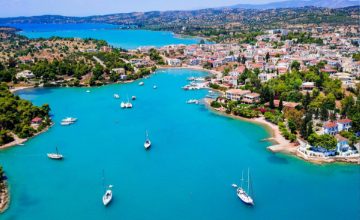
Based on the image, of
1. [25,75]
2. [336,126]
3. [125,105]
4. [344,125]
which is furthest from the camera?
[25,75]

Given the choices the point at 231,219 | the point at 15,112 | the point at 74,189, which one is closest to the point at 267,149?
the point at 231,219

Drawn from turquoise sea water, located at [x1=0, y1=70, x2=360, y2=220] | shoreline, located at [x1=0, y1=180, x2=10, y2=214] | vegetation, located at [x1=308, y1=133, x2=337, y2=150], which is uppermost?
vegetation, located at [x1=308, y1=133, x2=337, y2=150]

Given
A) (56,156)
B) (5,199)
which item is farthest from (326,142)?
(5,199)

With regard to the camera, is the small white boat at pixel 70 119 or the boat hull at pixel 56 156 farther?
the small white boat at pixel 70 119

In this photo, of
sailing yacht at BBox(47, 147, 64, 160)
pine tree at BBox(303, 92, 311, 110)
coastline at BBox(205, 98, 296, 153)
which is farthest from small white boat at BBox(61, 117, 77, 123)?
pine tree at BBox(303, 92, 311, 110)

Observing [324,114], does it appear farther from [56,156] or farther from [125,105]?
[56,156]

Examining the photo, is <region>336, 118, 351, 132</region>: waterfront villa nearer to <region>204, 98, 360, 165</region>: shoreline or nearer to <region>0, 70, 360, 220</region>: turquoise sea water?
<region>204, 98, 360, 165</region>: shoreline

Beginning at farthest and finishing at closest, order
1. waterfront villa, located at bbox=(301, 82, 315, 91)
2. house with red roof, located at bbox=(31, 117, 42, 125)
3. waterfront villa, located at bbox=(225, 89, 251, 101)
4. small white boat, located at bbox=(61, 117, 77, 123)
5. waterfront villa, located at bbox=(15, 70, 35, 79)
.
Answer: waterfront villa, located at bbox=(15, 70, 35, 79) < waterfront villa, located at bbox=(301, 82, 315, 91) < waterfront villa, located at bbox=(225, 89, 251, 101) < small white boat, located at bbox=(61, 117, 77, 123) < house with red roof, located at bbox=(31, 117, 42, 125)

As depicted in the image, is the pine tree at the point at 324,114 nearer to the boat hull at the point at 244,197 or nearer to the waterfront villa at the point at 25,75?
the boat hull at the point at 244,197

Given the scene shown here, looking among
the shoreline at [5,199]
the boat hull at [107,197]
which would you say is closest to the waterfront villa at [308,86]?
the boat hull at [107,197]
